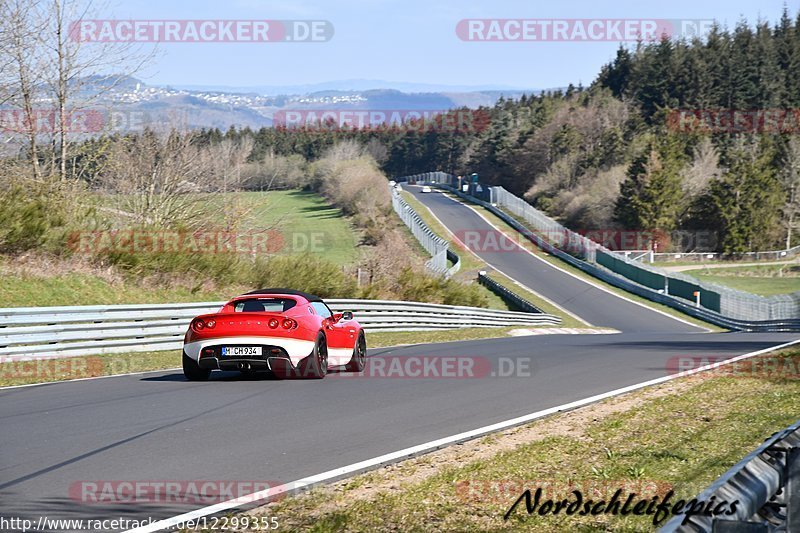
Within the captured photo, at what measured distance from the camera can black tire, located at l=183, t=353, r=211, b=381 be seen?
12.3 metres

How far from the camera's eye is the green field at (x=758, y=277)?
227 ft

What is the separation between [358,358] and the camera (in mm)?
14336

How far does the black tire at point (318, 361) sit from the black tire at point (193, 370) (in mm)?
1410

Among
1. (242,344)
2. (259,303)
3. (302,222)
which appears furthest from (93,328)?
(302,222)

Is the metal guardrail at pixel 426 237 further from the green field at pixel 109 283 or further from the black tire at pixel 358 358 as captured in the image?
the black tire at pixel 358 358

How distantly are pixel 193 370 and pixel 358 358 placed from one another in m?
2.90

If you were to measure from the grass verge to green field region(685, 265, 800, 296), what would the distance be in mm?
61303

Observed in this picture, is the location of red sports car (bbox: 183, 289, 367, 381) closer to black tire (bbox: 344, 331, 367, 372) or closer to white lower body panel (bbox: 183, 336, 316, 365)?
white lower body panel (bbox: 183, 336, 316, 365)
